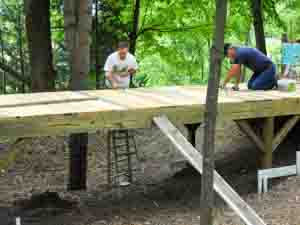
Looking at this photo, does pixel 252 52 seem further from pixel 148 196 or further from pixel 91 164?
pixel 91 164

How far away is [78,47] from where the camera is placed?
7715 mm

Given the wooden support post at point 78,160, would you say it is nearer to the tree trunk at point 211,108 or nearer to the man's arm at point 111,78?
the man's arm at point 111,78

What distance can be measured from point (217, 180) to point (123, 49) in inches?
149

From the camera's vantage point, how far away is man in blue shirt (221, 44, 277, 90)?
312 inches

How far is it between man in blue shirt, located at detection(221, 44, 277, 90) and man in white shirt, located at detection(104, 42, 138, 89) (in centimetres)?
179

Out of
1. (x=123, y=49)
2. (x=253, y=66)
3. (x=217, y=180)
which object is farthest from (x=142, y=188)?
(x=217, y=180)

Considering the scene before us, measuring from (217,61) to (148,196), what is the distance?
4.77 m

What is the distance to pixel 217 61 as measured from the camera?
322 cm

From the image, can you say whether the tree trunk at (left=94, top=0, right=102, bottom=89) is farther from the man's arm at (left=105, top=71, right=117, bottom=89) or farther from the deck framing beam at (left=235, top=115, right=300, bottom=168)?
the deck framing beam at (left=235, top=115, right=300, bottom=168)

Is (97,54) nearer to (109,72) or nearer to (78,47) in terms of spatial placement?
(109,72)

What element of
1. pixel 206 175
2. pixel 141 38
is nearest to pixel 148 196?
pixel 206 175

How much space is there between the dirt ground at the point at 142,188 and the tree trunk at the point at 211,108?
7.33 feet

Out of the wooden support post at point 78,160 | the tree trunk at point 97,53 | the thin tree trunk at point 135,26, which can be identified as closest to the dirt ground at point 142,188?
the wooden support post at point 78,160

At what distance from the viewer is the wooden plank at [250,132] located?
7410mm
